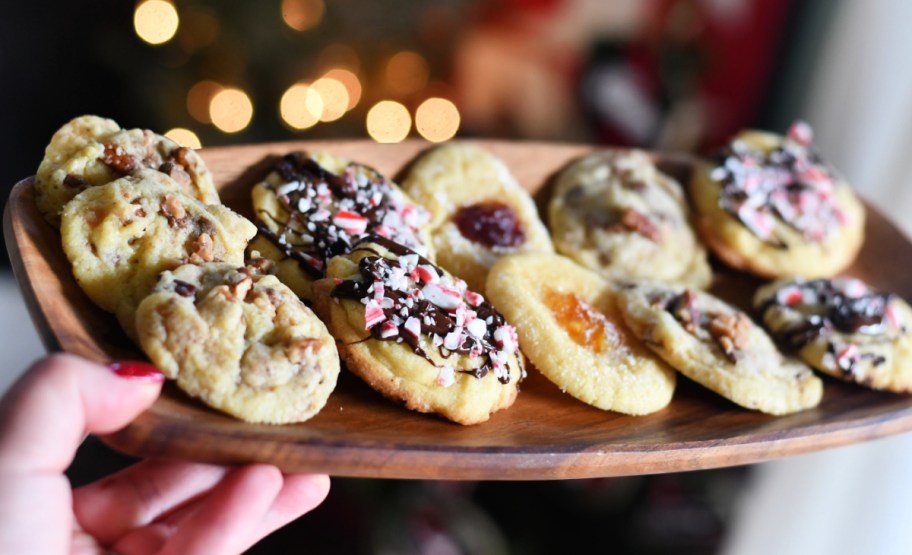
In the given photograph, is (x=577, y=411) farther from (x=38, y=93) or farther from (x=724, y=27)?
(x=38, y=93)

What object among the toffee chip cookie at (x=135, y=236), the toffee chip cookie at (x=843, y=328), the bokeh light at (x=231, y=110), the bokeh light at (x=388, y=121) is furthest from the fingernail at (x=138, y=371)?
the bokeh light at (x=388, y=121)

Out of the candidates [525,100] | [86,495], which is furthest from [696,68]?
[86,495]

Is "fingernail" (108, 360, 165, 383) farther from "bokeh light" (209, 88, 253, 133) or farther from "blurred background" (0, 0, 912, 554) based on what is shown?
"bokeh light" (209, 88, 253, 133)

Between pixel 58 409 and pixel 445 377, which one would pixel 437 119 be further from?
pixel 58 409

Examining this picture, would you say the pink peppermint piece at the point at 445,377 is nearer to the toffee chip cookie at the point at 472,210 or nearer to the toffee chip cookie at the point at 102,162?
the toffee chip cookie at the point at 472,210

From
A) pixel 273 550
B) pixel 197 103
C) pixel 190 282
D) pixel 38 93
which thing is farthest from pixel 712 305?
pixel 38 93

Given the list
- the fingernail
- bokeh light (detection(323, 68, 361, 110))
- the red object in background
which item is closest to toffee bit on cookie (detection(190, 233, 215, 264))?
the fingernail
